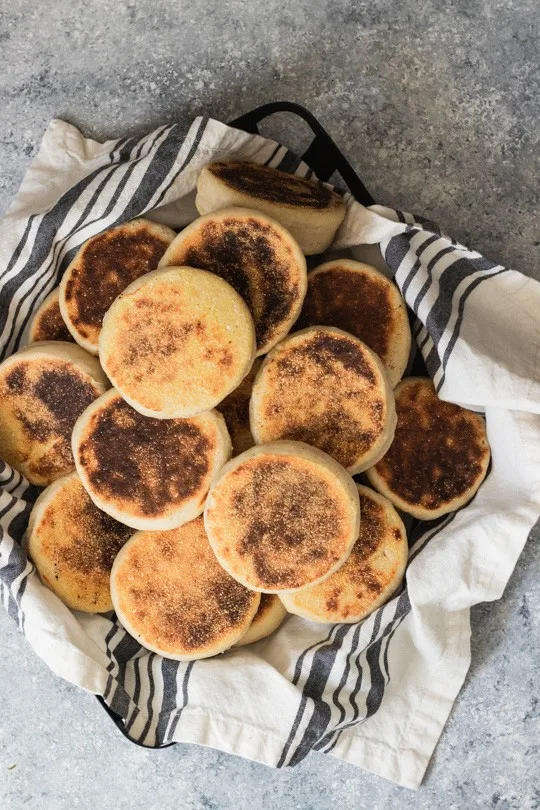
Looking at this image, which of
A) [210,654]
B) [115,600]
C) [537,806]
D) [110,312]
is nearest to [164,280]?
[110,312]

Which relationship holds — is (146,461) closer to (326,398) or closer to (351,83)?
(326,398)

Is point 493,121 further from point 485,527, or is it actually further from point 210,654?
point 210,654

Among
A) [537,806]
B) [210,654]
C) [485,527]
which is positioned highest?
[485,527]

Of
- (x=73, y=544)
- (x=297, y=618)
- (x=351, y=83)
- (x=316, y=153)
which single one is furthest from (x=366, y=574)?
(x=351, y=83)

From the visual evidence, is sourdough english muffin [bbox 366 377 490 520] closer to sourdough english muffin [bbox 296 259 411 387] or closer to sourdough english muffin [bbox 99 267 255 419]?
sourdough english muffin [bbox 296 259 411 387]

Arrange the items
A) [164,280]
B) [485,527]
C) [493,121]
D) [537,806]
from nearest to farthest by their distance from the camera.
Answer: [164,280] < [485,527] < [493,121] < [537,806]

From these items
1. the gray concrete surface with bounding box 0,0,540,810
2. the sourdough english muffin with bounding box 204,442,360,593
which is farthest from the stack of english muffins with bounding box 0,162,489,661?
the gray concrete surface with bounding box 0,0,540,810
